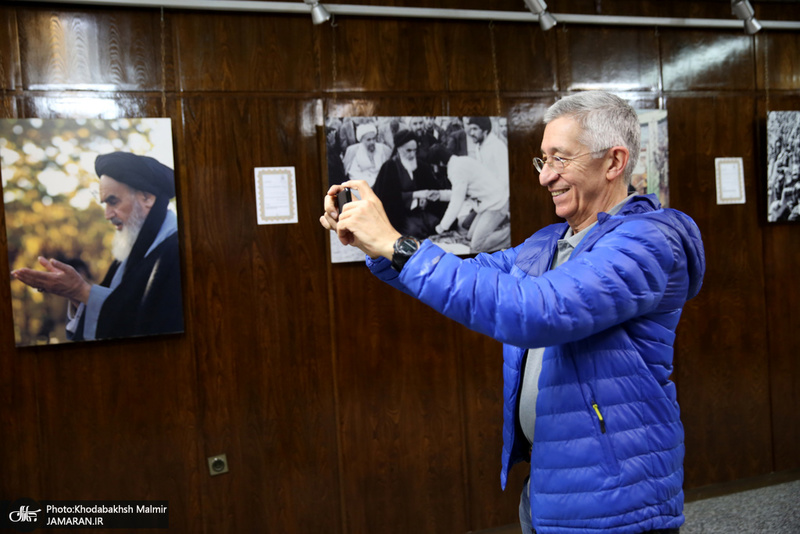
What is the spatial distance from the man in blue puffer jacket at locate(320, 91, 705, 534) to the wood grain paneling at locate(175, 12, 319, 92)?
1.81 meters

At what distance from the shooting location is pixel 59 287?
9.05 feet

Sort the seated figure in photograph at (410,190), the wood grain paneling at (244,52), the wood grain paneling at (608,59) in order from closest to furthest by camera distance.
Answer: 1. the wood grain paneling at (244,52)
2. the seated figure in photograph at (410,190)
3. the wood grain paneling at (608,59)

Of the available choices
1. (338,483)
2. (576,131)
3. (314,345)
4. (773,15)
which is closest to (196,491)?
(338,483)

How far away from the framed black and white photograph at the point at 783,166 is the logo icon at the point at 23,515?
173 inches

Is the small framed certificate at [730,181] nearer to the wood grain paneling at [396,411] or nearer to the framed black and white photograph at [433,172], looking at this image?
the framed black and white photograph at [433,172]

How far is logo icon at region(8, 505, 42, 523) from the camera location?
2727 millimetres

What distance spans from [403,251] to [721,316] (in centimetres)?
333

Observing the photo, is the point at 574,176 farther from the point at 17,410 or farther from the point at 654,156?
the point at 17,410

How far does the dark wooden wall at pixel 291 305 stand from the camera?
9.23ft

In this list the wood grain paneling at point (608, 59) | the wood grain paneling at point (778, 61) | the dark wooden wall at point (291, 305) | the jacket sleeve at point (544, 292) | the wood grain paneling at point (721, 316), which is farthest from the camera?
the wood grain paneling at point (778, 61)

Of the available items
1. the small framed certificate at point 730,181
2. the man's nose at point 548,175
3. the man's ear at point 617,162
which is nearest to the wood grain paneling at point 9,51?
the man's nose at point 548,175

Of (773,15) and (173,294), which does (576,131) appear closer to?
(173,294)

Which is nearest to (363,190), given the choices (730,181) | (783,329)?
(730,181)

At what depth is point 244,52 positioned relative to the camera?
301cm
